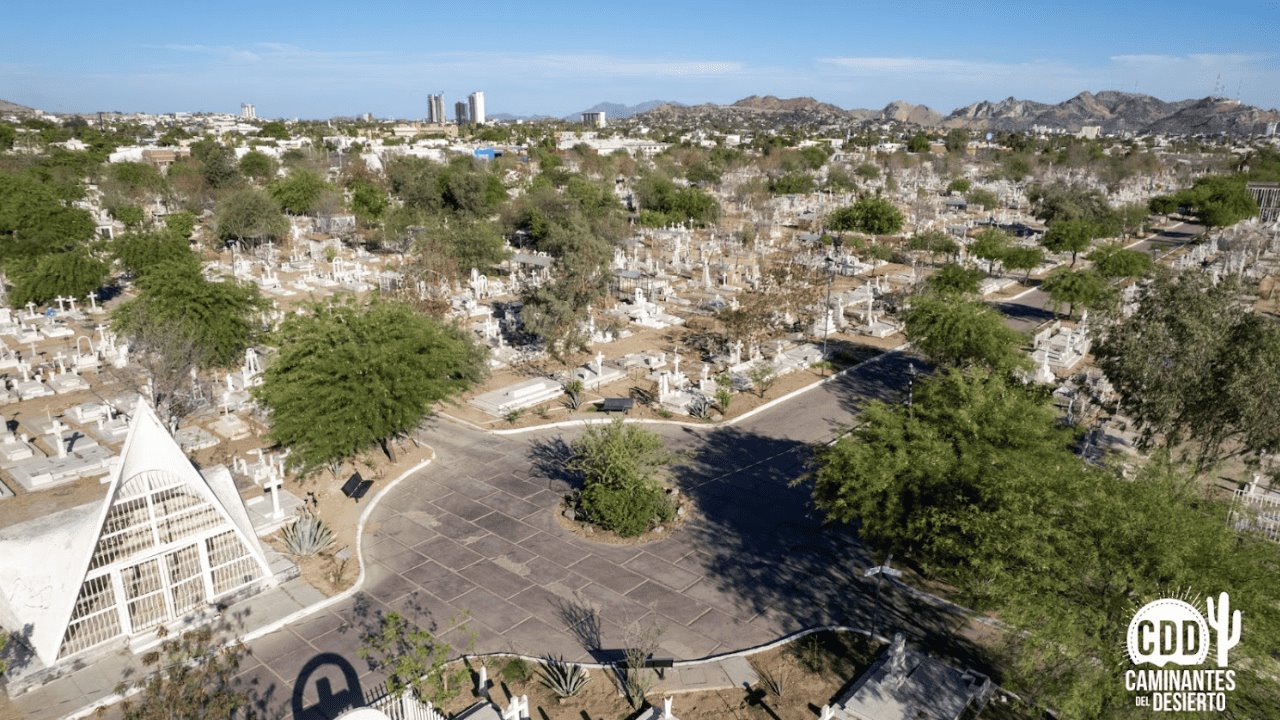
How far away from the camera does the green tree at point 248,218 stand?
54.9 m

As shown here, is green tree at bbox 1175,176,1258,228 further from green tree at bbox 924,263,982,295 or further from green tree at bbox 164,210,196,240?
green tree at bbox 164,210,196,240

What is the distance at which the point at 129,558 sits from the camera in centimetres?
1486

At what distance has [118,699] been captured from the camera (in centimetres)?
1359

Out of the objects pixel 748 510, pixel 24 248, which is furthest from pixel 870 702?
pixel 24 248

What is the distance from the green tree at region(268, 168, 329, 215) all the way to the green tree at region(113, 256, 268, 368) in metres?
44.6

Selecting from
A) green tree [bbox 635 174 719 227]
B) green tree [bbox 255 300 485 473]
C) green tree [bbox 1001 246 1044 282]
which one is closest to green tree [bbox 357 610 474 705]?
green tree [bbox 255 300 485 473]

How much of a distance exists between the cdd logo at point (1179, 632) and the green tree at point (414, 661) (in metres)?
10.5

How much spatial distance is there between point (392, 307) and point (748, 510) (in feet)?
40.2

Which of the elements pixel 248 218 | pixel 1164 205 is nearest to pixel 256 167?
pixel 248 218

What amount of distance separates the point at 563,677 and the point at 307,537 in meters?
8.03

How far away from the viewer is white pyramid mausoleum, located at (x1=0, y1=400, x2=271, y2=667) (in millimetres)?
14406

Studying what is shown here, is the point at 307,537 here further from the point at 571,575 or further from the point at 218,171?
the point at 218,171

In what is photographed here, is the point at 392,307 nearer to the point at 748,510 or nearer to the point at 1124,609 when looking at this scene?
the point at 748,510

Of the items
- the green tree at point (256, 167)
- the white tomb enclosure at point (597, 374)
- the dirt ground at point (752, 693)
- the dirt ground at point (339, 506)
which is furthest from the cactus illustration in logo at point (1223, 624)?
the green tree at point (256, 167)
